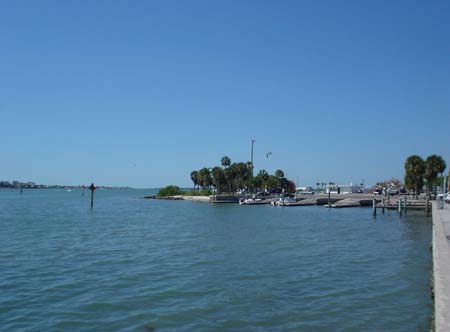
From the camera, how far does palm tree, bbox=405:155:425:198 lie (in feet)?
231

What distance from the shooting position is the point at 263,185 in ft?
393

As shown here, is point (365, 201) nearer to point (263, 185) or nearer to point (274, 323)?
point (263, 185)

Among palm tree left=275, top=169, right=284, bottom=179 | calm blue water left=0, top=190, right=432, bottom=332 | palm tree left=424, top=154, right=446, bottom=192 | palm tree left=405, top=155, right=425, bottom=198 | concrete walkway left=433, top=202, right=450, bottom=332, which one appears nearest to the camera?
concrete walkway left=433, top=202, right=450, bottom=332

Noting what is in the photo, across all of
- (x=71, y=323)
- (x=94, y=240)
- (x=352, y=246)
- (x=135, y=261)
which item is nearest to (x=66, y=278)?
(x=135, y=261)

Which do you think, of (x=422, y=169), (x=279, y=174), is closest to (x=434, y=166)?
(x=422, y=169)

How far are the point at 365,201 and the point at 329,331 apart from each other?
2954 inches

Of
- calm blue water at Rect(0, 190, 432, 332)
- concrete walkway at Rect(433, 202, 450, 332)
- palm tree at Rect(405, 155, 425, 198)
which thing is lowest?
calm blue water at Rect(0, 190, 432, 332)

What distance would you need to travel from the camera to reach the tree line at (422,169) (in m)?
68.8

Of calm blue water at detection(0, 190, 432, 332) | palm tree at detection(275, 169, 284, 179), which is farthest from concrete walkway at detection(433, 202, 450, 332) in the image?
palm tree at detection(275, 169, 284, 179)

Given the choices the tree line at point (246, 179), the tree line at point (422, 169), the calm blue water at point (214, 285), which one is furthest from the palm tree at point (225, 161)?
the calm blue water at point (214, 285)

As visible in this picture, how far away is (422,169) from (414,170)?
117 centimetres

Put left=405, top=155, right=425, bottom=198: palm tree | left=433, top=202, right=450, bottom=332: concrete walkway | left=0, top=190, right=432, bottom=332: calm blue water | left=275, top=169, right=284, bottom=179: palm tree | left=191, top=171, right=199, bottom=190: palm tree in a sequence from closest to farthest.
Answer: left=433, top=202, right=450, bottom=332: concrete walkway < left=0, top=190, right=432, bottom=332: calm blue water < left=405, top=155, right=425, bottom=198: palm tree < left=275, top=169, right=284, bottom=179: palm tree < left=191, top=171, right=199, bottom=190: palm tree

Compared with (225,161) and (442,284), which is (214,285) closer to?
(442,284)

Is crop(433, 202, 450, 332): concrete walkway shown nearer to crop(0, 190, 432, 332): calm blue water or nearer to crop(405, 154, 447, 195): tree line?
crop(0, 190, 432, 332): calm blue water
